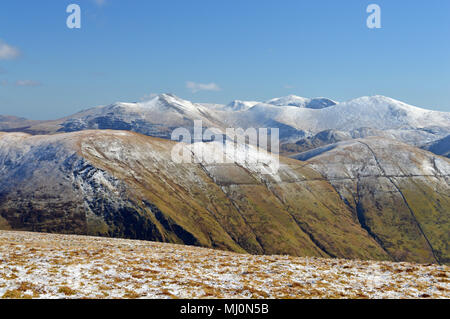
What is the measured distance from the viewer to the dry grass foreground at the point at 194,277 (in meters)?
22.2

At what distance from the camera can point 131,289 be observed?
22.6 metres

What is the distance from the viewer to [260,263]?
33.5 metres

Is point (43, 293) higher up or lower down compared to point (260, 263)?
higher up

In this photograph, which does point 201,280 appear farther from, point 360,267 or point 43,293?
point 360,267

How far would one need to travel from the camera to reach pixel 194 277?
2631cm

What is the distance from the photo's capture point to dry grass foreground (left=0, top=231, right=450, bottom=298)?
22.2 meters
